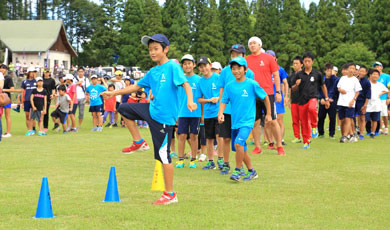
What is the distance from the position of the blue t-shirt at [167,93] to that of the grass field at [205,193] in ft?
3.53

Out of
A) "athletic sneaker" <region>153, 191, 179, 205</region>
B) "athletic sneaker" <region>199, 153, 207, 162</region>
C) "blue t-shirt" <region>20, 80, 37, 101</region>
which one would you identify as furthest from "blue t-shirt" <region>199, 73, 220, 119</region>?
"blue t-shirt" <region>20, 80, 37, 101</region>

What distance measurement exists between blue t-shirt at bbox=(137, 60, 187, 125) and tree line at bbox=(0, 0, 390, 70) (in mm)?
56089

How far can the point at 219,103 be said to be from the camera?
9688 mm

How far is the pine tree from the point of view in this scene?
260ft

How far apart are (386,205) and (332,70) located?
10.9 meters

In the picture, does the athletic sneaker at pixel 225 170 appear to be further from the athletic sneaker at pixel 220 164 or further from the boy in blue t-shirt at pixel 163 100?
the boy in blue t-shirt at pixel 163 100

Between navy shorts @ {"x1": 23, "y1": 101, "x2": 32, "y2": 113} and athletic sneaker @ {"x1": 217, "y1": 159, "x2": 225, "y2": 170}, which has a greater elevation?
navy shorts @ {"x1": 23, "y1": 101, "x2": 32, "y2": 113}

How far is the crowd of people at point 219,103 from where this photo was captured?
6949 millimetres

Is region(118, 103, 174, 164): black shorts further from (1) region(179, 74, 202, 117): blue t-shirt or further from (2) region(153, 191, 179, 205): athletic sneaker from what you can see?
(1) region(179, 74, 202, 117): blue t-shirt

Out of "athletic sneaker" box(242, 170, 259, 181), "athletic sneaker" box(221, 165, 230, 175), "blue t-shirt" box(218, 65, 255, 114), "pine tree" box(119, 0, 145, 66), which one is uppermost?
"pine tree" box(119, 0, 145, 66)

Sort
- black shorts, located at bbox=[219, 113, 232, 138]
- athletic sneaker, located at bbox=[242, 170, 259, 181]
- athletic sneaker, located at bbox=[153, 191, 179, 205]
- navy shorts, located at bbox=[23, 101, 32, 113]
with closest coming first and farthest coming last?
1. athletic sneaker, located at bbox=[153, 191, 179, 205]
2. athletic sneaker, located at bbox=[242, 170, 259, 181]
3. black shorts, located at bbox=[219, 113, 232, 138]
4. navy shorts, located at bbox=[23, 101, 32, 113]

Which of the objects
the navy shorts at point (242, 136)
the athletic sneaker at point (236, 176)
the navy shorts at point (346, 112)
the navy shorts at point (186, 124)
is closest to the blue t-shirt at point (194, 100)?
the navy shorts at point (186, 124)

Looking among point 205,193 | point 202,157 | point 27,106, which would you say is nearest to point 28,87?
point 27,106

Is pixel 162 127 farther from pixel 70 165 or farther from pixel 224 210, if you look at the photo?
pixel 70 165
